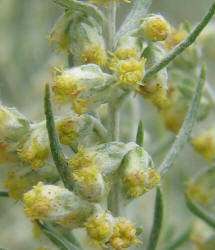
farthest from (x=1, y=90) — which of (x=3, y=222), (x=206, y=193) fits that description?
(x=206, y=193)

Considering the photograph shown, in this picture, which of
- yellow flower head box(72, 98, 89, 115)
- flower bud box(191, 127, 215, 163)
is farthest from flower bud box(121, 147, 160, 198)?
flower bud box(191, 127, 215, 163)

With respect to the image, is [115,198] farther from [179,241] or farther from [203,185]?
[203,185]

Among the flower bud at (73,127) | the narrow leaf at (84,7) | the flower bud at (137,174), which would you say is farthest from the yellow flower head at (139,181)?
the narrow leaf at (84,7)

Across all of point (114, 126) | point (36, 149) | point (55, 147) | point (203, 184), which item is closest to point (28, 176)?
point (36, 149)

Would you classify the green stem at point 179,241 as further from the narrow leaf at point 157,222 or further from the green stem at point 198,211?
the narrow leaf at point 157,222

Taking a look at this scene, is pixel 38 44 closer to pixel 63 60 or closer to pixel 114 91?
pixel 63 60
